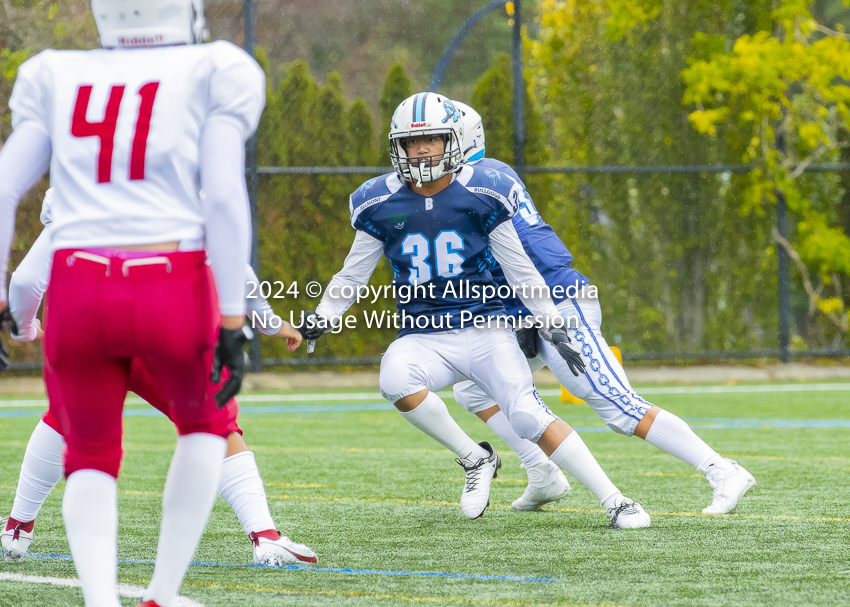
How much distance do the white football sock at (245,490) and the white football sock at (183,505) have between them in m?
0.99

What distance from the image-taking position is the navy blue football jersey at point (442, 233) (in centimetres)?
443

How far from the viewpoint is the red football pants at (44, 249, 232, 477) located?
2.35 metres

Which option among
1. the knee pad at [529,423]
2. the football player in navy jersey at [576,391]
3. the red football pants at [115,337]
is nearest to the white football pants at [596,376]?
the football player in navy jersey at [576,391]

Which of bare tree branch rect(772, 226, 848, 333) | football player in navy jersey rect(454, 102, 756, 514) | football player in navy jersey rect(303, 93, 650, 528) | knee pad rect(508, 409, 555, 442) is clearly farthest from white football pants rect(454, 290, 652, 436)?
bare tree branch rect(772, 226, 848, 333)

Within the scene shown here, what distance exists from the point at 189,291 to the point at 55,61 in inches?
22.7

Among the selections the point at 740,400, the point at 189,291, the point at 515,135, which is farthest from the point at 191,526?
the point at 515,135

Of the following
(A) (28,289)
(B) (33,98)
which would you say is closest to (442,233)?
(A) (28,289)

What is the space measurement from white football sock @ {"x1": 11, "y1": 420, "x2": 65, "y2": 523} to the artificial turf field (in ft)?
0.56

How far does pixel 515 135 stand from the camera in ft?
39.2

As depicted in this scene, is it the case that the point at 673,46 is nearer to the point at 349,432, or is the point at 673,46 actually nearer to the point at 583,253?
the point at 583,253

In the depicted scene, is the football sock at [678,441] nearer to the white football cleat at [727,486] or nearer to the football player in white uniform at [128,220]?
the white football cleat at [727,486]

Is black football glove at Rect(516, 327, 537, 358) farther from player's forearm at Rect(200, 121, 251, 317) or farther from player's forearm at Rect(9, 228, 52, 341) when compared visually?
player's forearm at Rect(200, 121, 251, 317)

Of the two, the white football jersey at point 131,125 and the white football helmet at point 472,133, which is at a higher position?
the white football jersey at point 131,125

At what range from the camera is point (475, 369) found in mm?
4422
